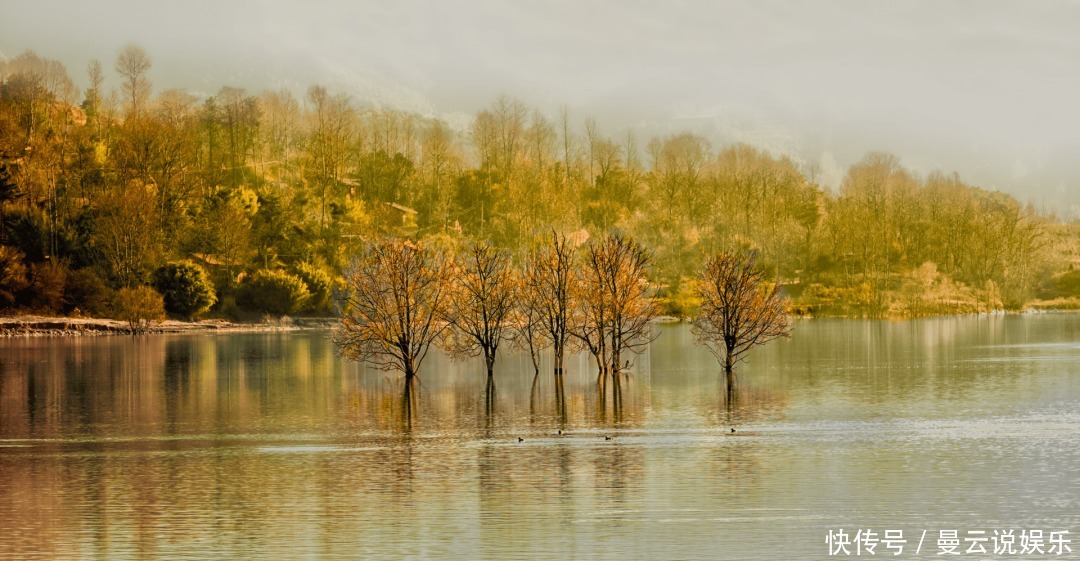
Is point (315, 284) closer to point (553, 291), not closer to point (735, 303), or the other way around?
point (553, 291)

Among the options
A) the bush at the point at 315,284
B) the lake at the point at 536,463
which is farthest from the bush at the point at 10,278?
the lake at the point at 536,463

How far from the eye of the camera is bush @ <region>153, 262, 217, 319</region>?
122 metres

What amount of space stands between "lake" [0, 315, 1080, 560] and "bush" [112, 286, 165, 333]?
43.8m

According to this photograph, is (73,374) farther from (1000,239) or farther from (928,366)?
(1000,239)

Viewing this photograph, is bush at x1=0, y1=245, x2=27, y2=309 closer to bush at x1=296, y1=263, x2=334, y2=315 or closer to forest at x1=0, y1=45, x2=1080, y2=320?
forest at x1=0, y1=45, x2=1080, y2=320

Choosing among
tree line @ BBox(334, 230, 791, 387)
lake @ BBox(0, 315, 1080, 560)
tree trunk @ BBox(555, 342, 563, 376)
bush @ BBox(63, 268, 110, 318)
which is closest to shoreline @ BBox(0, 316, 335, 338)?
bush @ BBox(63, 268, 110, 318)

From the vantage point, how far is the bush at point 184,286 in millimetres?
122062

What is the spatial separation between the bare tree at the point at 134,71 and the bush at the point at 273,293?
42098 millimetres

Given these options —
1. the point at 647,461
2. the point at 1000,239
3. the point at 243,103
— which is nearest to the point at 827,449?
the point at 647,461

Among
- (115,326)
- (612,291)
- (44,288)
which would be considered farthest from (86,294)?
(612,291)

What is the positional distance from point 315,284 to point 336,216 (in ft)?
51.9

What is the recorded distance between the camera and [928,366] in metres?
74.4

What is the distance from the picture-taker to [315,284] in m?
133

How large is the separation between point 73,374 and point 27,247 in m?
56.0
